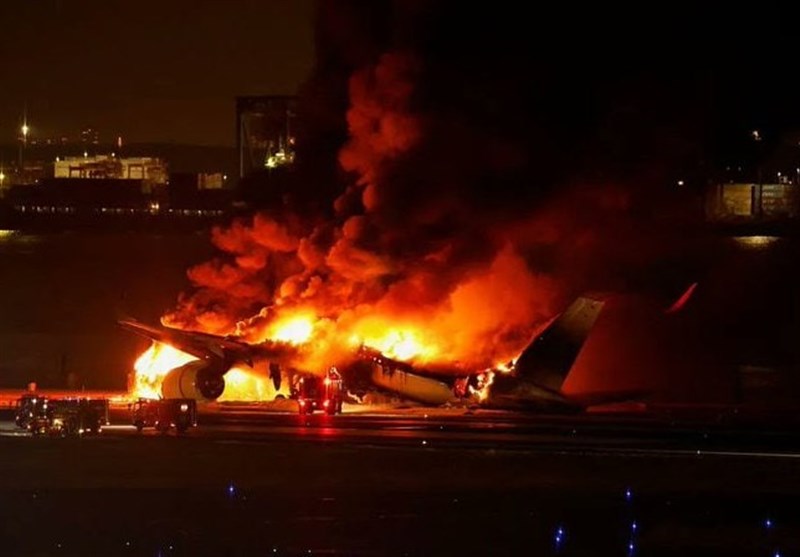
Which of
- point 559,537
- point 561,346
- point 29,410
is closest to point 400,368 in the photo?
point 561,346

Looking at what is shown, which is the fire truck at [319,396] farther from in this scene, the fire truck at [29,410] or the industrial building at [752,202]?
the industrial building at [752,202]

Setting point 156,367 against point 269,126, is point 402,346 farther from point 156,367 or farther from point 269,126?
point 269,126

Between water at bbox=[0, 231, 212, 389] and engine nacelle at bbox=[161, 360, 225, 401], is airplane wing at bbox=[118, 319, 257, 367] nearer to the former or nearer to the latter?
engine nacelle at bbox=[161, 360, 225, 401]

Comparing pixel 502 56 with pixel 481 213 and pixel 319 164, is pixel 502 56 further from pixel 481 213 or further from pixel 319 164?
pixel 319 164

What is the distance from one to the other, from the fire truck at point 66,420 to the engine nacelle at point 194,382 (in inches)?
347

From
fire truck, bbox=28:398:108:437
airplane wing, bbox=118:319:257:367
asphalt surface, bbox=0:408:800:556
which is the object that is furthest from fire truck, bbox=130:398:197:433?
airplane wing, bbox=118:319:257:367

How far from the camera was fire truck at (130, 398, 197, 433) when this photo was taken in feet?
131

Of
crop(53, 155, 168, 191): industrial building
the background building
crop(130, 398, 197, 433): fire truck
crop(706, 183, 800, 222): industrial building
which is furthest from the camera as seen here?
crop(53, 155, 168, 191): industrial building

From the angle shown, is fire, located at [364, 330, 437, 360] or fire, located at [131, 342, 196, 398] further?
fire, located at [131, 342, 196, 398]

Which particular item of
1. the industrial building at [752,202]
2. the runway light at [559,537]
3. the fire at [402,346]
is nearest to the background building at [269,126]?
the fire at [402,346]

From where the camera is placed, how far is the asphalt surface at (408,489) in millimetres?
23500

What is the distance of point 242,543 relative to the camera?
76.2 feet

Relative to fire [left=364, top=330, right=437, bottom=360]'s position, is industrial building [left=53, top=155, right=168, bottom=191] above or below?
above

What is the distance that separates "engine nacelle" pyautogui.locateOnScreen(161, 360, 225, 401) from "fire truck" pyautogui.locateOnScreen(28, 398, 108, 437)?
8.82m
